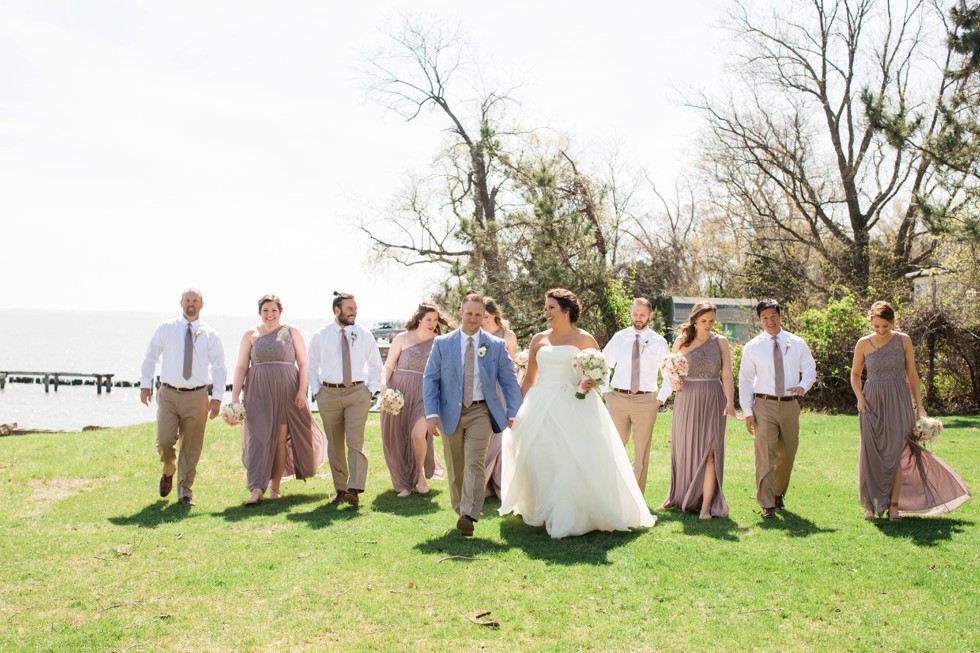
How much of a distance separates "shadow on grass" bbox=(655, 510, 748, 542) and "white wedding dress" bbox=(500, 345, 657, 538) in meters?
0.38

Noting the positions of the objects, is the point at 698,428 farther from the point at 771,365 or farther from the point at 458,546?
the point at 458,546

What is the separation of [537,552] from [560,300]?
2.53 metres

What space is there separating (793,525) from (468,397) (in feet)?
11.9

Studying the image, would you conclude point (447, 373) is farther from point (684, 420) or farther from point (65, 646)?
point (65, 646)

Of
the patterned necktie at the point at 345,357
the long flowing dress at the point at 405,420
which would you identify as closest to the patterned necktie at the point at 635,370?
the long flowing dress at the point at 405,420

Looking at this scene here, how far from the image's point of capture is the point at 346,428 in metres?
10.0

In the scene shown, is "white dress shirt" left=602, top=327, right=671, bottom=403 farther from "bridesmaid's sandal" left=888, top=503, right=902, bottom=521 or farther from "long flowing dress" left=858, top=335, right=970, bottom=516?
"bridesmaid's sandal" left=888, top=503, right=902, bottom=521

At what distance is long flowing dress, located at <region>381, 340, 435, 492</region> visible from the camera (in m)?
10.9

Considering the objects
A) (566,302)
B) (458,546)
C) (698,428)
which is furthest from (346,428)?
(698,428)

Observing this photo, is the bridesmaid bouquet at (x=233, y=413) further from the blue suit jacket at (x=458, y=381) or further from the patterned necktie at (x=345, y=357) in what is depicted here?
the blue suit jacket at (x=458, y=381)

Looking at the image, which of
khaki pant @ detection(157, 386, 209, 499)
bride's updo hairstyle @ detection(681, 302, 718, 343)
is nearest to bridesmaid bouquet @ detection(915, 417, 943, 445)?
bride's updo hairstyle @ detection(681, 302, 718, 343)

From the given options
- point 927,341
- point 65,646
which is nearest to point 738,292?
point 927,341

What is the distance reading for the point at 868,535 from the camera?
8.04 m

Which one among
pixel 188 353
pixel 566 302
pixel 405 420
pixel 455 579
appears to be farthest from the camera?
pixel 405 420
